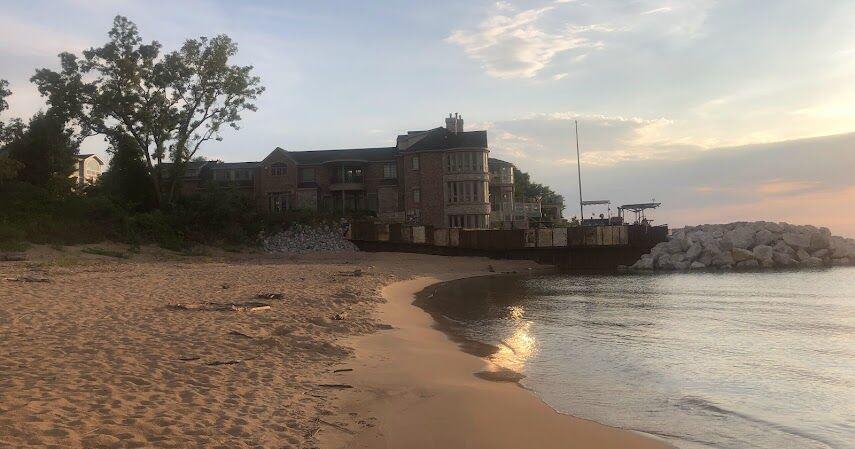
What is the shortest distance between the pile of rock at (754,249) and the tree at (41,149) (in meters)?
50.5

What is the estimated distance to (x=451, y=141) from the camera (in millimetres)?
61219

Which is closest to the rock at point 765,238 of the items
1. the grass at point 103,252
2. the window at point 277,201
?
the window at point 277,201

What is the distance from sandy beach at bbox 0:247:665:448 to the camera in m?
6.41

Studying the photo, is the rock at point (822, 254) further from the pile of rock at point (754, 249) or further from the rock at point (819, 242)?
the rock at point (819, 242)

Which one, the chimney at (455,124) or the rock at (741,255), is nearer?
the rock at (741,255)

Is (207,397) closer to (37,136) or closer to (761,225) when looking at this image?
(37,136)

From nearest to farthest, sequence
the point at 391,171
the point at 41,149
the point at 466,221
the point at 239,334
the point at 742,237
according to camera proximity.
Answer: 1. the point at 239,334
2. the point at 41,149
3. the point at 742,237
4. the point at 466,221
5. the point at 391,171

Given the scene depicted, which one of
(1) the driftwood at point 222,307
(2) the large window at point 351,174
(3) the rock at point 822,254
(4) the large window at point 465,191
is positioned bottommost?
(3) the rock at point 822,254

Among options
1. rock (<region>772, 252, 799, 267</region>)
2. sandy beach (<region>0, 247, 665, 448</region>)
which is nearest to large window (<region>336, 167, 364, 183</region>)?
rock (<region>772, 252, 799, 267</region>)

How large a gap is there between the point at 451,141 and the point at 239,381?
177 ft

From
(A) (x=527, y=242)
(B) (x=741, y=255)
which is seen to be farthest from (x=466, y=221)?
(B) (x=741, y=255)

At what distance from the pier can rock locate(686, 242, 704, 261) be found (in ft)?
11.6

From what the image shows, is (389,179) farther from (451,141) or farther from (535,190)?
(535,190)

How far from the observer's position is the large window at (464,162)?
60.0 metres
